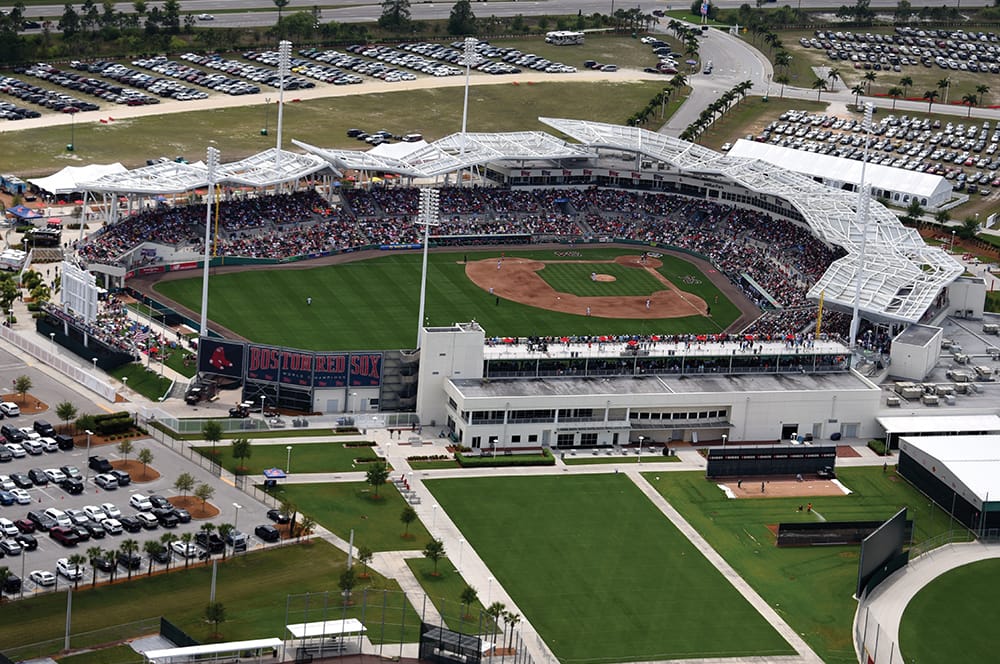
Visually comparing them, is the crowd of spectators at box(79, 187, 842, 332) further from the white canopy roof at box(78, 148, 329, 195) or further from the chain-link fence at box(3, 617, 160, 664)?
the chain-link fence at box(3, 617, 160, 664)

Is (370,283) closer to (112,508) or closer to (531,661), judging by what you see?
(112,508)

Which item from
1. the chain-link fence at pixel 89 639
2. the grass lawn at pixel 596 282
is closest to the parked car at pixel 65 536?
the chain-link fence at pixel 89 639

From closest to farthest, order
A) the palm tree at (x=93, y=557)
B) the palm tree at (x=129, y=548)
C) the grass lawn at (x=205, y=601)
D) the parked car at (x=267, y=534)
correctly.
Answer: the grass lawn at (x=205, y=601), the palm tree at (x=93, y=557), the palm tree at (x=129, y=548), the parked car at (x=267, y=534)

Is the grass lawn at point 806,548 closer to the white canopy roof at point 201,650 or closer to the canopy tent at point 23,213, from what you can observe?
the white canopy roof at point 201,650

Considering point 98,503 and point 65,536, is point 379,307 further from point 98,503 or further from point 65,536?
point 65,536

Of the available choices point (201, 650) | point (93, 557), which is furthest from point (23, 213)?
point (201, 650)

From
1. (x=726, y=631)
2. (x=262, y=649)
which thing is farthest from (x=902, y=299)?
(x=262, y=649)

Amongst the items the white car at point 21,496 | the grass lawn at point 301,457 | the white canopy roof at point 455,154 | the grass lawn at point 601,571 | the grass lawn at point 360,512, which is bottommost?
the grass lawn at point 601,571
